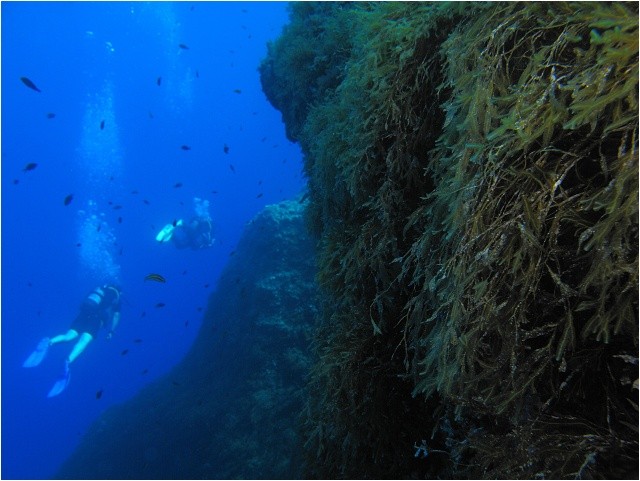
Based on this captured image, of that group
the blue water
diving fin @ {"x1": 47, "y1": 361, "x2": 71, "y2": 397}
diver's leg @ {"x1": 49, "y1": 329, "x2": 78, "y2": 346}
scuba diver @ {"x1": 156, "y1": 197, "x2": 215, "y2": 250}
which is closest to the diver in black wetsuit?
scuba diver @ {"x1": 156, "y1": 197, "x2": 215, "y2": 250}

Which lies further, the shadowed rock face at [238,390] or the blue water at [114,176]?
the blue water at [114,176]

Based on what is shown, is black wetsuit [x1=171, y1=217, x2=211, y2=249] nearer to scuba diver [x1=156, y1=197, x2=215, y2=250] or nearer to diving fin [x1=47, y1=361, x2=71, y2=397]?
Answer: scuba diver [x1=156, y1=197, x2=215, y2=250]

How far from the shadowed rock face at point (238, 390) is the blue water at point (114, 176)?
40.6 meters

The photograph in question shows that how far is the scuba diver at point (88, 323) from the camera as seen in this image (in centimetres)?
1766

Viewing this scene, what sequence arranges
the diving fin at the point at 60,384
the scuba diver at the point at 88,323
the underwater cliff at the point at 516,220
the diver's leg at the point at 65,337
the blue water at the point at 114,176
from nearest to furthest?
the underwater cliff at the point at 516,220
the diving fin at the point at 60,384
the diver's leg at the point at 65,337
the scuba diver at the point at 88,323
the blue water at the point at 114,176

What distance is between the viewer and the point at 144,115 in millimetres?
111750

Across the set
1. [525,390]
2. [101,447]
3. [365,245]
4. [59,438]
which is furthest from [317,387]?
[59,438]

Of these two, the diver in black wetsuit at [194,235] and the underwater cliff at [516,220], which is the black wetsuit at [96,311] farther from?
the underwater cliff at [516,220]

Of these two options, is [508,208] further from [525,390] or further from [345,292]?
[345,292]

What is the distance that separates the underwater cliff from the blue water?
56055 mm

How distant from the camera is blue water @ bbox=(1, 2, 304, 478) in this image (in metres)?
66.4

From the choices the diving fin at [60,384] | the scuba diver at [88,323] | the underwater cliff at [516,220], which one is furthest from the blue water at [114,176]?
the underwater cliff at [516,220]

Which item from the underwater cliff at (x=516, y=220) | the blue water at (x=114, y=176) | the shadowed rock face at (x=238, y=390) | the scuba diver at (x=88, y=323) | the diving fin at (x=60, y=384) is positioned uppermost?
the blue water at (x=114, y=176)

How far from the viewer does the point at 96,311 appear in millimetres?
17984
